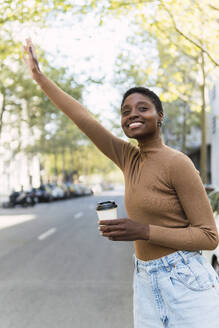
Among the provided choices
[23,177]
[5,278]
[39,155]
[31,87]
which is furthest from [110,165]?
[5,278]

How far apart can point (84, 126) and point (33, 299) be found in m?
4.47

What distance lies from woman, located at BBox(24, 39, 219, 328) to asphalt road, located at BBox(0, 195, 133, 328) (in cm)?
330

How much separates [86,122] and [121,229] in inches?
27.7

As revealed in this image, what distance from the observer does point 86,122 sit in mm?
2301

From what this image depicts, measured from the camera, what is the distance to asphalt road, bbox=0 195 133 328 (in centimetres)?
539

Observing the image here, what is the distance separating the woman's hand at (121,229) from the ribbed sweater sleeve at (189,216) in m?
0.09

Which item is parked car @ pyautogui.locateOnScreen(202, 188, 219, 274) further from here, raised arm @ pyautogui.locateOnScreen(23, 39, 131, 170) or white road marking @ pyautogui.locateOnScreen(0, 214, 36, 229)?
white road marking @ pyautogui.locateOnScreen(0, 214, 36, 229)

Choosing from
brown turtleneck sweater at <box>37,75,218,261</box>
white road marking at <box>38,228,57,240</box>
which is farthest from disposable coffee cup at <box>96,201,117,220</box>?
white road marking at <box>38,228,57,240</box>

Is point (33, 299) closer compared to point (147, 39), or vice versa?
point (33, 299)

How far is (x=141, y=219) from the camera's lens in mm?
1980

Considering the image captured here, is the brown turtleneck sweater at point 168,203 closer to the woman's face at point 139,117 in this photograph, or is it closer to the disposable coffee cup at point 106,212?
the woman's face at point 139,117

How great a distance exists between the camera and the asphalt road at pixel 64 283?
5395 mm

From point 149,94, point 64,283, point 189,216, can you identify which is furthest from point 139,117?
point 64,283

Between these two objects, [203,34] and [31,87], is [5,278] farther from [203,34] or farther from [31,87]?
[31,87]
